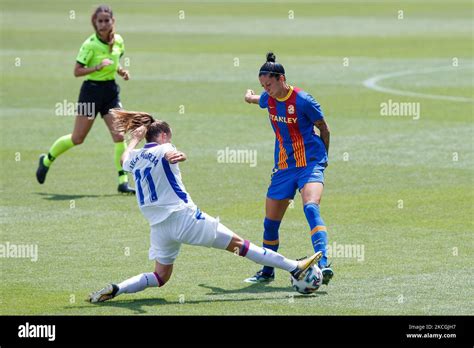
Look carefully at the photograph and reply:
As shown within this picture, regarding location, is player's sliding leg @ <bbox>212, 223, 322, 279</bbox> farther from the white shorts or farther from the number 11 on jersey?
the number 11 on jersey

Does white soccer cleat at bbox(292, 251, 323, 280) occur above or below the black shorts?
below

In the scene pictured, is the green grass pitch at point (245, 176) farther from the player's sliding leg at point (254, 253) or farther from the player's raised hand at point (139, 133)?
the player's raised hand at point (139, 133)

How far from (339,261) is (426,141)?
8801mm

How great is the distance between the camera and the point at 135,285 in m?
10.9

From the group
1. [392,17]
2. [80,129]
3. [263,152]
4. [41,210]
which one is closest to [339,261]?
[41,210]

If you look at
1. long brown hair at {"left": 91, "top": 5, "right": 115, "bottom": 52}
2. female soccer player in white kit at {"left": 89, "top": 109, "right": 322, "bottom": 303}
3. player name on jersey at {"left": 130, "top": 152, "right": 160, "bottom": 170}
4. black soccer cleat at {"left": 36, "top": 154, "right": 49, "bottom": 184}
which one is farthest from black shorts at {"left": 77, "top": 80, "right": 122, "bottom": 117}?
player name on jersey at {"left": 130, "top": 152, "right": 160, "bottom": 170}

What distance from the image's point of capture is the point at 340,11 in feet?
179

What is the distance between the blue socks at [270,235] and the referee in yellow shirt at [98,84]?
533 centimetres

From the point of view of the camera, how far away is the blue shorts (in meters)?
11.9

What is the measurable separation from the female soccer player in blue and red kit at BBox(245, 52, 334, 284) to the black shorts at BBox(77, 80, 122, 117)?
5960 millimetres

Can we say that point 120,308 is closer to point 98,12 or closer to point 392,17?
point 98,12

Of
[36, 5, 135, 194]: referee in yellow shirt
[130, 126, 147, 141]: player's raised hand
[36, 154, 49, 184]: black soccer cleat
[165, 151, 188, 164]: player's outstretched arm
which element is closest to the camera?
[165, 151, 188, 164]: player's outstretched arm

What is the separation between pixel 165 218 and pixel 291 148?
2.04 metres
